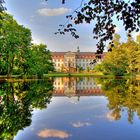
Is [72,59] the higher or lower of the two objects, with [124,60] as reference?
higher

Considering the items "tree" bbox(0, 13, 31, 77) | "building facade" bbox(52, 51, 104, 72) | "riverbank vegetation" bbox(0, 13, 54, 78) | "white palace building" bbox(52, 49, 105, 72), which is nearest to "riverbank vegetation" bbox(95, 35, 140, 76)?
"riverbank vegetation" bbox(0, 13, 54, 78)

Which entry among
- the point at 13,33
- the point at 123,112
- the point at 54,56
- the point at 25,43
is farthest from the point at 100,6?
the point at 54,56

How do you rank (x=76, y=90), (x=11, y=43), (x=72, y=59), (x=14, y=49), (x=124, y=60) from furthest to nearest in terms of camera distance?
(x=72, y=59) → (x=124, y=60) → (x=14, y=49) → (x=11, y=43) → (x=76, y=90)

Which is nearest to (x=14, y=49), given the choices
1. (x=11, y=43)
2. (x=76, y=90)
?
(x=11, y=43)

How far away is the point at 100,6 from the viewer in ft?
17.5

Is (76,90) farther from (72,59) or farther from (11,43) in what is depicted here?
(72,59)

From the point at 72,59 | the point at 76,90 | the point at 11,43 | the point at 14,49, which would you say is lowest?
the point at 76,90

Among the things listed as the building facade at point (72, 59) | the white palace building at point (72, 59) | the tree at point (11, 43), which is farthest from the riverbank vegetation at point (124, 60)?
the white palace building at point (72, 59)

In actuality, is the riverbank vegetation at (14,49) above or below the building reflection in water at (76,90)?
above

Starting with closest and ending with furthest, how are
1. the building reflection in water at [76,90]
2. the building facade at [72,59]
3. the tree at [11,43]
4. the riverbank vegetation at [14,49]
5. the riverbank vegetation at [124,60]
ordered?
the building reflection in water at [76,90] → the tree at [11,43] → the riverbank vegetation at [14,49] → the riverbank vegetation at [124,60] → the building facade at [72,59]

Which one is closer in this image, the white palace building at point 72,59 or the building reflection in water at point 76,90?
the building reflection in water at point 76,90

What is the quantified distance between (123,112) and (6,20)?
121ft

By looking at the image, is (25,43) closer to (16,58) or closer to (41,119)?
(16,58)

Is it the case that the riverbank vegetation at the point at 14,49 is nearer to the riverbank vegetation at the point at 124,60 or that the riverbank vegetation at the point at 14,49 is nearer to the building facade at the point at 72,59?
the riverbank vegetation at the point at 124,60
